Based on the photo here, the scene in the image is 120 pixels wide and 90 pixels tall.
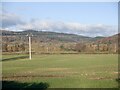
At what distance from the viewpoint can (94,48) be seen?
232 ft

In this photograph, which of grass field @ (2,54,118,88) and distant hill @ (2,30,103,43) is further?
distant hill @ (2,30,103,43)

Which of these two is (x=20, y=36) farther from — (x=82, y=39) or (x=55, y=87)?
(x=55, y=87)

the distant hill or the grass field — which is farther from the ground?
the distant hill

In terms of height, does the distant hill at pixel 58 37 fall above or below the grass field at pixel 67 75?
above

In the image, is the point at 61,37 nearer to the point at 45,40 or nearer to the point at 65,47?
the point at 45,40

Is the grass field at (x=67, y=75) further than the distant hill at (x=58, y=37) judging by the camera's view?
No

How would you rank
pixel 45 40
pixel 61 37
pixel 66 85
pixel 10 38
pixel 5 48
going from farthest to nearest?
pixel 61 37, pixel 45 40, pixel 10 38, pixel 5 48, pixel 66 85

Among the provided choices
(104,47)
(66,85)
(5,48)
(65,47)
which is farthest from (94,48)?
(66,85)

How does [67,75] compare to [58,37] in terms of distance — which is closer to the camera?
[67,75]

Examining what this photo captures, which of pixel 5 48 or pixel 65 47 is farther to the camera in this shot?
pixel 65 47

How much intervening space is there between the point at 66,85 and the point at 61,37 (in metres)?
100

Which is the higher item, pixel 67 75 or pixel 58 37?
pixel 58 37

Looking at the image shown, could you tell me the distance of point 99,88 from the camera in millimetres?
11414

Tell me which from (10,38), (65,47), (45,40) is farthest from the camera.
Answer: (45,40)
